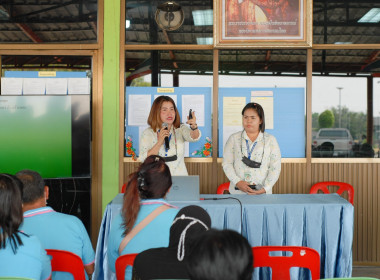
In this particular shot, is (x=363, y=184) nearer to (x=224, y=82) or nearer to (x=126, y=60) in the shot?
(x=224, y=82)

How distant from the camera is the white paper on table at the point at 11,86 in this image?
4.94 m

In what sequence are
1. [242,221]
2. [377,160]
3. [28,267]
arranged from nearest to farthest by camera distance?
[28,267]
[242,221]
[377,160]

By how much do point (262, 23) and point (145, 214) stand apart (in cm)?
321

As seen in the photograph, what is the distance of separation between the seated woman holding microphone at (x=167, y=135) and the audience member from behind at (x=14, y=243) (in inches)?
83.2

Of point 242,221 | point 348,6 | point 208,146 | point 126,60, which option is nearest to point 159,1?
point 126,60

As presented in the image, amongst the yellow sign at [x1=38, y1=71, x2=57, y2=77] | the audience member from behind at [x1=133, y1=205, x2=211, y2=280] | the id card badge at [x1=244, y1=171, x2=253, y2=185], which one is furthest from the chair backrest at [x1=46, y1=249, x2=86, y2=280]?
the yellow sign at [x1=38, y1=71, x2=57, y2=77]

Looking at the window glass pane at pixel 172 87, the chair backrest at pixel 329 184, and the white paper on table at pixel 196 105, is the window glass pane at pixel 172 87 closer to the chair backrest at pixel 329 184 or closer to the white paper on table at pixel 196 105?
the white paper on table at pixel 196 105

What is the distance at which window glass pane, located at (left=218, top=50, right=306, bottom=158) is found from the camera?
482cm

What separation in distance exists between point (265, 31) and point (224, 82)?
27.8 inches

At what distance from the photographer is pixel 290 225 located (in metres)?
3.07

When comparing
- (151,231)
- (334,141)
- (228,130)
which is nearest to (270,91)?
(228,130)

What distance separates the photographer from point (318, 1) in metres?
4.79

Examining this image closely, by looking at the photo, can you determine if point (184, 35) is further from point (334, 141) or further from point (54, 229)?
point (54, 229)

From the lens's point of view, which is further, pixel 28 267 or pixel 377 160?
pixel 377 160
